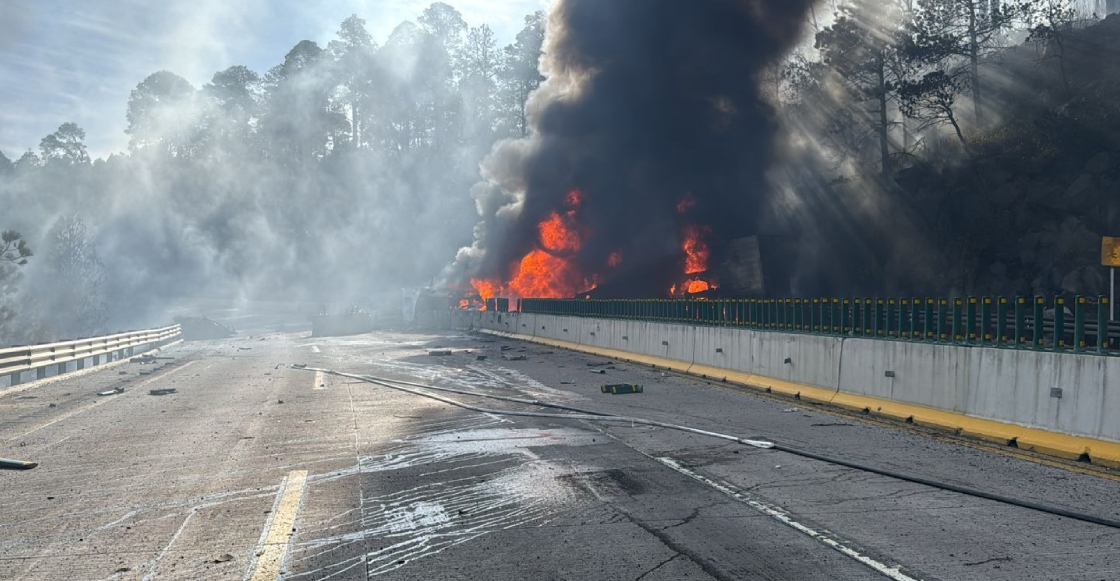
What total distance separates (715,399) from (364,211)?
8738 cm

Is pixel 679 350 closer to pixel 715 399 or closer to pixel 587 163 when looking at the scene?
pixel 715 399

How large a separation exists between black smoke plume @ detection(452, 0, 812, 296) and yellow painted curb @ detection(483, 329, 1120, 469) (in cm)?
2565

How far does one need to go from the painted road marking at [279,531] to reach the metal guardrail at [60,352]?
12.8m

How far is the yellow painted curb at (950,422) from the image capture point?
9268mm

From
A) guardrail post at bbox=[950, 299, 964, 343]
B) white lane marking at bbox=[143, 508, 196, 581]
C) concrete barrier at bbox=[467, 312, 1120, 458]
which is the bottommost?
white lane marking at bbox=[143, 508, 196, 581]

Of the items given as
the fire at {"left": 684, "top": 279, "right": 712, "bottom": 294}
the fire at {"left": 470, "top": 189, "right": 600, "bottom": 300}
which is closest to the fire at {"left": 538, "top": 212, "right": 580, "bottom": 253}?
the fire at {"left": 470, "top": 189, "right": 600, "bottom": 300}

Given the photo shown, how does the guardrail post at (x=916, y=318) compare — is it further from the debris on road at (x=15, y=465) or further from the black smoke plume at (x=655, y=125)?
the black smoke plume at (x=655, y=125)

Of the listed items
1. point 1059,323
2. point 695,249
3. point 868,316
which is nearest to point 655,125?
point 695,249

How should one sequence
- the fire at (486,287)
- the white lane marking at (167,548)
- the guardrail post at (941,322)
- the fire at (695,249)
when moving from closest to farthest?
the white lane marking at (167,548), the guardrail post at (941,322), the fire at (695,249), the fire at (486,287)

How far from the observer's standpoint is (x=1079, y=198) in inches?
1403

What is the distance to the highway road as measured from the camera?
18.2 feet

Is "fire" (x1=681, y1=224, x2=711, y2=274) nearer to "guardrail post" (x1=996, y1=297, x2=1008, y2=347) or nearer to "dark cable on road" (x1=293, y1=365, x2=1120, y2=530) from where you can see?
"dark cable on road" (x1=293, y1=365, x2=1120, y2=530)

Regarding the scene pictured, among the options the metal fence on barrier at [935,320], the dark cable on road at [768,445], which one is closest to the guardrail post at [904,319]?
the metal fence on barrier at [935,320]

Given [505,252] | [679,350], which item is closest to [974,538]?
[679,350]
